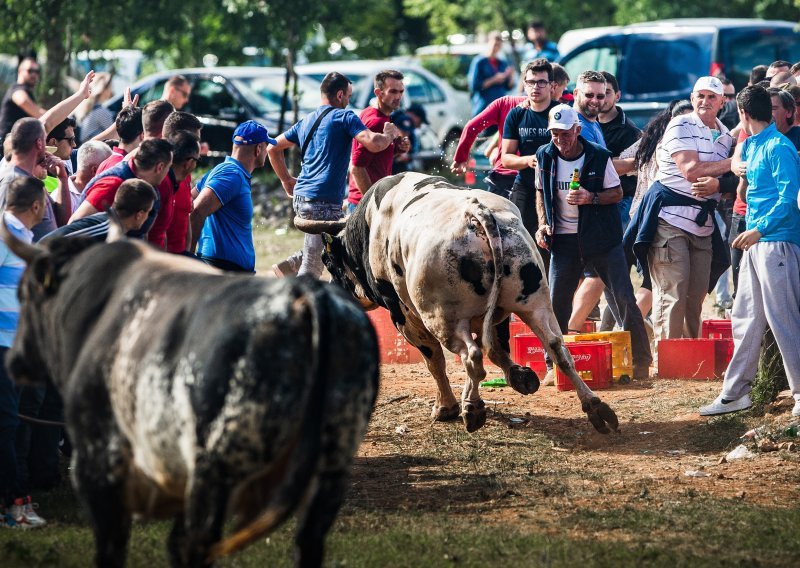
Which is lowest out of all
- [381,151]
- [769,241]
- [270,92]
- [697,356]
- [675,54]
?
[697,356]

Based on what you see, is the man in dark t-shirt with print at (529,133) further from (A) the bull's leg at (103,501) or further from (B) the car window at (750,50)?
(B) the car window at (750,50)

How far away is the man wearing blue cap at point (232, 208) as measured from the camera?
29.1 feet

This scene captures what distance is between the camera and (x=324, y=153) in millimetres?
11195

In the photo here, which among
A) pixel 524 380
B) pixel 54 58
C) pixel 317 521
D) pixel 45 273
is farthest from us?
pixel 54 58

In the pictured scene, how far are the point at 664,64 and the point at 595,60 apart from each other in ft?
3.17

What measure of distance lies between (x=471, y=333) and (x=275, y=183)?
1244cm

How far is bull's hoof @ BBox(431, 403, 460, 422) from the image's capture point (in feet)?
31.4

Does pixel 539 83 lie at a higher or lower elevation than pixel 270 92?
higher

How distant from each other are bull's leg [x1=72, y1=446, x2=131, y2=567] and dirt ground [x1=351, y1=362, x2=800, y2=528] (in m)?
2.45

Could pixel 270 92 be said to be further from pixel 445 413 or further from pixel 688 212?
pixel 445 413

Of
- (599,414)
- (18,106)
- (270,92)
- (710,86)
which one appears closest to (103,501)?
(599,414)

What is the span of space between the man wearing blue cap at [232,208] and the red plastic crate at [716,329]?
Result: 4.16 m

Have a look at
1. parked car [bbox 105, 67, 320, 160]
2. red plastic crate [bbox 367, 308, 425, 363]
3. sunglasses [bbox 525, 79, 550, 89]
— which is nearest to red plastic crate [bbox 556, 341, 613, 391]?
red plastic crate [bbox 367, 308, 425, 363]

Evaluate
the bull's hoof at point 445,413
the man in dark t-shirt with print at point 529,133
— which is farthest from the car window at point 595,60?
the bull's hoof at point 445,413
